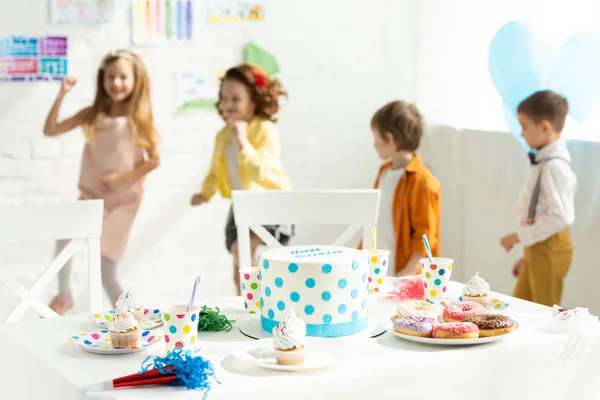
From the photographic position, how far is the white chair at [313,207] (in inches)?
89.7

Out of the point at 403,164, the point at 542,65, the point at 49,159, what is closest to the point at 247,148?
the point at 403,164

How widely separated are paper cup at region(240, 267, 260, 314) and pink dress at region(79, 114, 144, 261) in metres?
1.98

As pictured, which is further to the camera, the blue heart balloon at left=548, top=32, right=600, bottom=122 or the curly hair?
the curly hair

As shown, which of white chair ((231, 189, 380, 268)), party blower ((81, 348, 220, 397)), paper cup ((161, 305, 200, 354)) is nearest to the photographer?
party blower ((81, 348, 220, 397))

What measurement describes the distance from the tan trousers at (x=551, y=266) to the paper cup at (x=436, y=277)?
131 centimetres

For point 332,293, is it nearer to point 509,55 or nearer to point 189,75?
point 509,55

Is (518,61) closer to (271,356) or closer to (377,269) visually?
(377,269)

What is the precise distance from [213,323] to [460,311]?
1.33 feet

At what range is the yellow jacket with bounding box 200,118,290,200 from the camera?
3227 millimetres

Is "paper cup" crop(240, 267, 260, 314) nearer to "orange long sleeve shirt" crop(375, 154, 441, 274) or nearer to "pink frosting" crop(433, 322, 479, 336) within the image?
"pink frosting" crop(433, 322, 479, 336)

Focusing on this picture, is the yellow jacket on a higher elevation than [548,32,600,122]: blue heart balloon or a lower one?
lower

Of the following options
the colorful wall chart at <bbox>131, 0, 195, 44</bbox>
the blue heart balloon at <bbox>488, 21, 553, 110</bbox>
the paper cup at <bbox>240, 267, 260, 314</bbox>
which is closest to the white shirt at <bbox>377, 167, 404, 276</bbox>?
the blue heart balloon at <bbox>488, 21, 553, 110</bbox>

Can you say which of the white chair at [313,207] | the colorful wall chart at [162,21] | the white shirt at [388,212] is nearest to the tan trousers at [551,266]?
the white shirt at [388,212]

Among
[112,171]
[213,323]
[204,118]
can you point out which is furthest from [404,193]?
[213,323]
